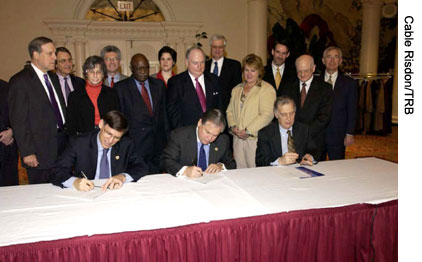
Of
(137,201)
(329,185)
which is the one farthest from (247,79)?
(137,201)

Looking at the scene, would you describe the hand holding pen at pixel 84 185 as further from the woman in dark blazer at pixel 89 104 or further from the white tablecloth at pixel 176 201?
the woman in dark blazer at pixel 89 104

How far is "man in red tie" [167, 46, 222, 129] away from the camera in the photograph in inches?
127

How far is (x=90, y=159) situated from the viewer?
2.29 metres

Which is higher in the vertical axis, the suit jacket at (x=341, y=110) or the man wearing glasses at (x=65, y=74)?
the man wearing glasses at (x=65, y=74)

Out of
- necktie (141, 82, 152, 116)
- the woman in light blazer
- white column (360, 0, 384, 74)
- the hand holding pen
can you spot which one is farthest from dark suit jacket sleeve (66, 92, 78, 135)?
white column (360, 0, 384, 74)

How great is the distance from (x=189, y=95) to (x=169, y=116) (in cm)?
28

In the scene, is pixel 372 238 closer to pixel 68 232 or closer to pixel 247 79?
pixel 68 232

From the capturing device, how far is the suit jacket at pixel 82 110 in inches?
114

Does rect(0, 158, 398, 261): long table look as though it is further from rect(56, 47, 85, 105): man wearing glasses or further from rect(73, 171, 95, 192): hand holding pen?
rect(56, 47, 85, 105): man wearing glasses

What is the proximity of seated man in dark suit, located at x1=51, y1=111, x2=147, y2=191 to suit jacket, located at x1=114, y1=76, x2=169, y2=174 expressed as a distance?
2.67 feet

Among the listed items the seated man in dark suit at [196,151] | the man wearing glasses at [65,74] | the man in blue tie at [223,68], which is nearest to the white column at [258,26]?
the man in blue tie at [223,68]

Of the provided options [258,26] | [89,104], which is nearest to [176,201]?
[89,104]
